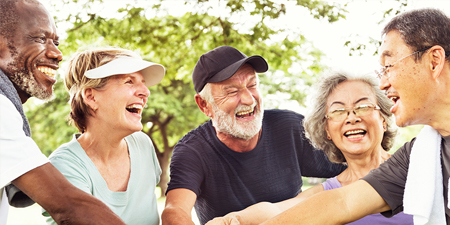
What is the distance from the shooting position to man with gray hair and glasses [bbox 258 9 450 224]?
2090mm

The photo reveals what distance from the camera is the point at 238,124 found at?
128 inches

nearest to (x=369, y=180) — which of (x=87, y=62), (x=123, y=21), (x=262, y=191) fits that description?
(x=262, y=191)

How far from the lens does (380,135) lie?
3002 mm

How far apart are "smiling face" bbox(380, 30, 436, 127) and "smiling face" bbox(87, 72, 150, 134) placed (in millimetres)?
1627

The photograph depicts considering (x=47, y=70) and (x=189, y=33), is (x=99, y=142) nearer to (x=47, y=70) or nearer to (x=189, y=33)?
(x=47, y=70)

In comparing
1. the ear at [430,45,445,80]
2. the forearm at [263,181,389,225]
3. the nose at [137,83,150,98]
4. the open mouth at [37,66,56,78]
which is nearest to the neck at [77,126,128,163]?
the nose at [137,83,150,98]

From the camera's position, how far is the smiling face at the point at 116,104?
2.65 m

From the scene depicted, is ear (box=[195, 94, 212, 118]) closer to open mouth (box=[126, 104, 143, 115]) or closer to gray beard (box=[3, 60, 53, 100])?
open mouth (box=[126, 104, 143, 115])

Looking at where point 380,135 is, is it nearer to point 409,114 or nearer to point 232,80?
point 409,114

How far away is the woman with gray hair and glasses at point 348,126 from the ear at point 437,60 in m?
0.89

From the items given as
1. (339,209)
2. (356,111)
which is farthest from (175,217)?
(356,111)

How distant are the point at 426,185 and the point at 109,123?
77.2 inches

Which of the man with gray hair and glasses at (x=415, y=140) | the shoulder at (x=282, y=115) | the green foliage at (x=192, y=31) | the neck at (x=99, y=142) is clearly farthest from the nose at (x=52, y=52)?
the green foliage at (x=192, y=31)

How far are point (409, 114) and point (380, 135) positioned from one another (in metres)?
0.90
